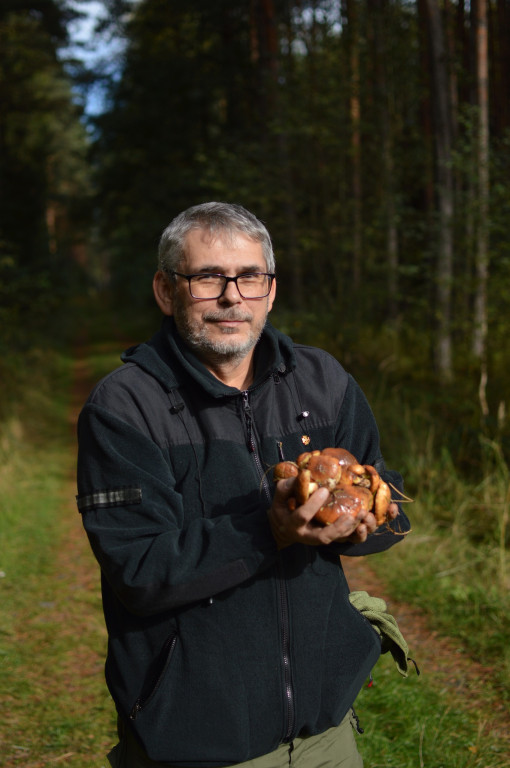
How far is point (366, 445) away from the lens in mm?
2291

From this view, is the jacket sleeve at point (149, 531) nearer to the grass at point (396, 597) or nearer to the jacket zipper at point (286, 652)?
the jacket zipper at point (286, 652)

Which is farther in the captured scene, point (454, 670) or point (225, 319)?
point (454, 670)

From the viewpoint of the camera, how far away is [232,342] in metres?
2.16

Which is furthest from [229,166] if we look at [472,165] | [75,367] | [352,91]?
[75,367]

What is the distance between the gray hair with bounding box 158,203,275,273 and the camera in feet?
7.10

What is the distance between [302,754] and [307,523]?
33.5 inches

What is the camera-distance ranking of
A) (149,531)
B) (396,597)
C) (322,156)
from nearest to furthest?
(149,531)
(396,597)
(322,156)

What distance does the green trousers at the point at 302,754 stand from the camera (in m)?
2.00

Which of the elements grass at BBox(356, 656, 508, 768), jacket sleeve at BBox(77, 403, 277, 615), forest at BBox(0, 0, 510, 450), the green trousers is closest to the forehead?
jacket sleeve at BBox(77, 403, 277, 615)

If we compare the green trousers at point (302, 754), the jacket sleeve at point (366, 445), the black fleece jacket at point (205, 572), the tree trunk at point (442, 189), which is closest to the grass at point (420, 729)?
the green trousers at point (302, 754)

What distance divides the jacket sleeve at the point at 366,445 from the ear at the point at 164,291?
0.66 metres

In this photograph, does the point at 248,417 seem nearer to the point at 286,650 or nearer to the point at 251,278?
the point at 251,278

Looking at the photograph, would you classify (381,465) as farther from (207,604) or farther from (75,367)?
(75,367)

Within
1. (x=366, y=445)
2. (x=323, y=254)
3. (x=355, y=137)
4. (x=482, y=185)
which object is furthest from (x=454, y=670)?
(x=355, y=137)
